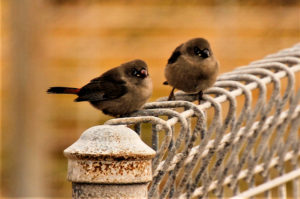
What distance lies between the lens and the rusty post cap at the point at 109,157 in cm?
194

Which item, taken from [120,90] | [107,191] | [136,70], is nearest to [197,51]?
[136,70]

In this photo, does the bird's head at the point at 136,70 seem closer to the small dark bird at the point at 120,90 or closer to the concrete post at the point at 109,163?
the small dark bird at the point at 120,90

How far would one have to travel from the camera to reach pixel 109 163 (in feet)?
6.36

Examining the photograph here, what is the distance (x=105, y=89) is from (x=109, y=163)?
2.42 metres

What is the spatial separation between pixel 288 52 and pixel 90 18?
8.96m

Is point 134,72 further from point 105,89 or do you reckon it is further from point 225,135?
point 225,135

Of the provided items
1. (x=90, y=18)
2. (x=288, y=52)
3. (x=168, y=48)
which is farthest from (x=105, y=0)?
(x=288, y=52)

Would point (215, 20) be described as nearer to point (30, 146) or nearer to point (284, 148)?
point (30, 146)

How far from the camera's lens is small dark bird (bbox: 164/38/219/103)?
4.14 metres

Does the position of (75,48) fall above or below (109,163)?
below

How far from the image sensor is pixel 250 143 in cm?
293

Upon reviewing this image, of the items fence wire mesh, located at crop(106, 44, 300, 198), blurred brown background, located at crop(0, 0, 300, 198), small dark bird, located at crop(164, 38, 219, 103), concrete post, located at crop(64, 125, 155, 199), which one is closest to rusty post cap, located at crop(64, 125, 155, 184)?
concrete post, located at crop(64, 125, 155, 199)

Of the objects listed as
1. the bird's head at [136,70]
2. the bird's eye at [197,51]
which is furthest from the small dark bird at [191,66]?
the bird's head at [136,70]

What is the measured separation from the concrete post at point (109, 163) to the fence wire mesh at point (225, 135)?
245mm
